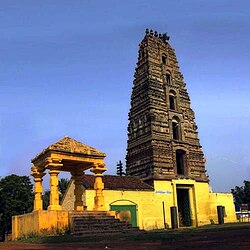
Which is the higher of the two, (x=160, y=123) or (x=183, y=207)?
(x=160, y=123)

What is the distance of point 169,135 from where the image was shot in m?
36.1

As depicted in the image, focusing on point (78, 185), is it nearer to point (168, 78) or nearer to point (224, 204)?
point (224, 204)

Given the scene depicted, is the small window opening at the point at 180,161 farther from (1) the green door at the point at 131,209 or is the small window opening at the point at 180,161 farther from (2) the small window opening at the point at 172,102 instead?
(1) the green door at the point at 131,209

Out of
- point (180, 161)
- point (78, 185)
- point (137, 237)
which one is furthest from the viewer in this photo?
point (180, 161)

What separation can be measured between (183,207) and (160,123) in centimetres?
896

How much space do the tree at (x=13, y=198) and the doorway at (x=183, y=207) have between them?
1749cm

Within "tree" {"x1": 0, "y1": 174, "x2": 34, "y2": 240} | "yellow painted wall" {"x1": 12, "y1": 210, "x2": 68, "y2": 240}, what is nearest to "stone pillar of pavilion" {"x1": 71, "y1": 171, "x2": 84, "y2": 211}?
"yellow painted wall" {"x1": 12, "y1": 210, "x2": 68, "y2": 240}

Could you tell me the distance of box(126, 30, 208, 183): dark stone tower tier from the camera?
34781 mm

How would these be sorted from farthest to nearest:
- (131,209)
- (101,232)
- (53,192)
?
(131,209)
(53,192)
(101,232)

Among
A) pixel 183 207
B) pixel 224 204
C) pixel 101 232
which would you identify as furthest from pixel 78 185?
pixel 224 204

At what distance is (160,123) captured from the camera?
35875 millimetres

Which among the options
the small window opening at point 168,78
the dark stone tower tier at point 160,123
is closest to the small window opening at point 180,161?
the dark stone tower tier at point 160,123

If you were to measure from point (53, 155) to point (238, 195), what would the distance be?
67.3 m

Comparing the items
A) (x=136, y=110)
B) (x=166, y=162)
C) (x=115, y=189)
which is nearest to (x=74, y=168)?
(x=115, y=189)
